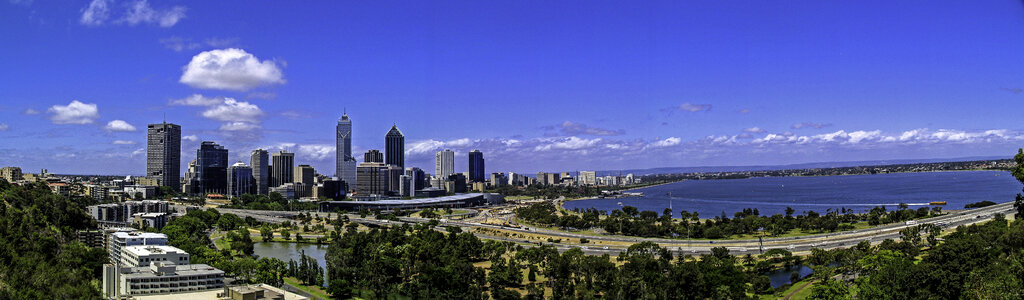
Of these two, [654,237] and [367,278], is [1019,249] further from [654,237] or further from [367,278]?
[367,278]

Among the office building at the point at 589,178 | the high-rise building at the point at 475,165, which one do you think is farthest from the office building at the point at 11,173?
the office building at the point at 589,178

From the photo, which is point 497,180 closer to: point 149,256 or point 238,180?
point 238,180

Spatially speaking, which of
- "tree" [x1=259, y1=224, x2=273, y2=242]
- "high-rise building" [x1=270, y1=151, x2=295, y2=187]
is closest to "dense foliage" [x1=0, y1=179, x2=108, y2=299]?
"tree" [x1=259, y1=224, x2=273, y2=242]

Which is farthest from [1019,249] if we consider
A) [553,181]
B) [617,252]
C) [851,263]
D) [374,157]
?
[553,181]

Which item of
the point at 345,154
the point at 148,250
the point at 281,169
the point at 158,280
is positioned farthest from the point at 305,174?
the point at 158,280

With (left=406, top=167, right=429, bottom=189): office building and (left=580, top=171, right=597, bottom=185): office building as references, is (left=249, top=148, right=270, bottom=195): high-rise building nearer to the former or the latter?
(left=406, top=167, right=429, bottom=189): office building

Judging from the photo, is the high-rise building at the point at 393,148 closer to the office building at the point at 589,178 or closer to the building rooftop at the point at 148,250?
the office building at the point at 589,178
